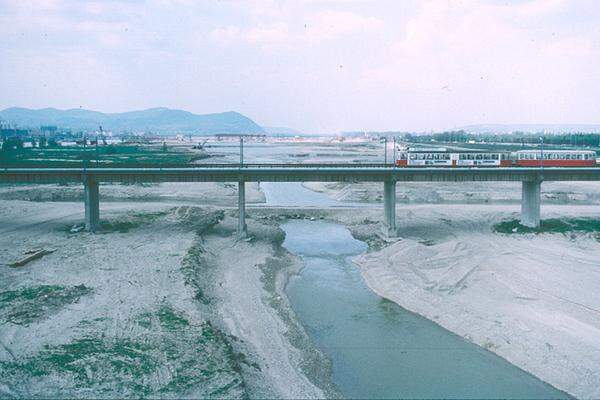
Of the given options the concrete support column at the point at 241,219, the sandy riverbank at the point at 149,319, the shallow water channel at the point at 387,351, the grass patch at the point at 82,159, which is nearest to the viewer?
the sandy riverbank at the point at 149,319

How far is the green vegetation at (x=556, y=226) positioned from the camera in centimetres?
5075

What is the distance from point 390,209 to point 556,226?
53.7 ft

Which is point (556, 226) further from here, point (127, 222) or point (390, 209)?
point (127, 222)

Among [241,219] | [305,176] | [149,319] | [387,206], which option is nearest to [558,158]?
[387,206]

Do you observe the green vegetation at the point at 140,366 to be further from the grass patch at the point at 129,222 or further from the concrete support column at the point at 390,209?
the concrete support column at the point at 390,209

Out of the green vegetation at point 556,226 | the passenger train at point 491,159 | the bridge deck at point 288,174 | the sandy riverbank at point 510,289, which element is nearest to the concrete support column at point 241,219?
the bridge deck at point 288,174

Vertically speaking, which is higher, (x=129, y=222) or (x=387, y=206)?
(x=387, y=206)

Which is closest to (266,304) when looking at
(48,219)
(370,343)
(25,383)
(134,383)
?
(370,343)

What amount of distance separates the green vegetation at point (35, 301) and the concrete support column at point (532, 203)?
134 feet

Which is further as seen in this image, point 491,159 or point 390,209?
point 491,159

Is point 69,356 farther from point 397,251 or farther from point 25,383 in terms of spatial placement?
point 397,251

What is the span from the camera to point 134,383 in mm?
20859

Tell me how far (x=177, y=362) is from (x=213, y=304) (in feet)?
28.1

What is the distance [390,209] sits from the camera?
51.2 meters
